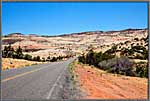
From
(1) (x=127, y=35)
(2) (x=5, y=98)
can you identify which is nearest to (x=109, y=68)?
(2) (x=5, y=98)

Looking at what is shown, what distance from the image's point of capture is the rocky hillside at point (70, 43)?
310 feet

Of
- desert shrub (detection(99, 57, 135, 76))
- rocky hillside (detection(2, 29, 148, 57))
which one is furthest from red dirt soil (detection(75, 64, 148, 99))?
rocky hillside (detection(2, 29, 148, 57))

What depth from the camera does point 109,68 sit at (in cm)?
2972

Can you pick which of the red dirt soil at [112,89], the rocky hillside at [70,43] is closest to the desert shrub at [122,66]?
the red dirt soil at [112,89]

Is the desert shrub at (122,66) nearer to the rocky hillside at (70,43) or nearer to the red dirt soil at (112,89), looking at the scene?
the red dirt soil at (112,89)

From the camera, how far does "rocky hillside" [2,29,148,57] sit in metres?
94.5

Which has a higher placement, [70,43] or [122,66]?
[70,43]

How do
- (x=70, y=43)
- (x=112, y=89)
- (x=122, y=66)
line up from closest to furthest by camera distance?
1. (x=112, y=89)
2. (x=122, y=66)
3. (x=70, y=43)

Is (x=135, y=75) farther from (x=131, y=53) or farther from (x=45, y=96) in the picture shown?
(x=131, y=53)

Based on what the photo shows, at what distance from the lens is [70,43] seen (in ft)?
526

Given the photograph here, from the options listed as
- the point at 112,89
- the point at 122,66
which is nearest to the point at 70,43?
the point at 122,66

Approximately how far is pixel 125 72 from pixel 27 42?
98.9 metres

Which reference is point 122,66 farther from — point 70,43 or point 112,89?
point 70,43

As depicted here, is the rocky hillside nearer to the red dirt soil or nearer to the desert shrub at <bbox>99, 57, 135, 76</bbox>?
the desert shrub at <bbox>99, 57, 135, 76</bbox>
